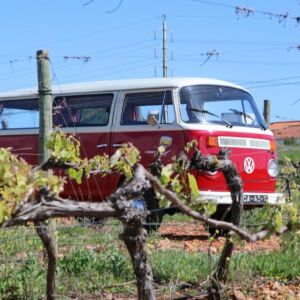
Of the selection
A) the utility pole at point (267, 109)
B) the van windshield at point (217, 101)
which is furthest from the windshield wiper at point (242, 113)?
the utility pole at point (267, 109)

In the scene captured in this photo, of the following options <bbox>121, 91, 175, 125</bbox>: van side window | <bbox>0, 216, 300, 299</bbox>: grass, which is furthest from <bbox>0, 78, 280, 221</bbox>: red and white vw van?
<bbox>0, 216, 300, 299</bbox>: grass

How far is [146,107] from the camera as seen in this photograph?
31.8 ft

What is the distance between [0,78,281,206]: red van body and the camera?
360 inches

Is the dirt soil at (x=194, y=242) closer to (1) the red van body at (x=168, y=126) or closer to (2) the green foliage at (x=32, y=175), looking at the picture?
(1) the red van body at (x=168, y=126)

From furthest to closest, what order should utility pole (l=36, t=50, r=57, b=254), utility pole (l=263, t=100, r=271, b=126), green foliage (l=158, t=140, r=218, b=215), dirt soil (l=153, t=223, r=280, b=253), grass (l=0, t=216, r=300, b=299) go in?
1. utility pole (l=263, t=100, r=271, b=126)
2. dirt soil (l=153, t=223, r=280, b=253)
3. utility pole (l=36, t=50, r=57, b=254)
4. grass (l=0, t=216, r=300, b=299)
5. green foliage (l=158, t=140, r=218, b=215)

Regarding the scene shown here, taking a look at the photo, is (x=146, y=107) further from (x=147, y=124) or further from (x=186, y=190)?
(x=186, y=190)

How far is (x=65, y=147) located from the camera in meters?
4.32

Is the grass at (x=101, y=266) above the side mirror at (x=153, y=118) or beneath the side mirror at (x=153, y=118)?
beneath

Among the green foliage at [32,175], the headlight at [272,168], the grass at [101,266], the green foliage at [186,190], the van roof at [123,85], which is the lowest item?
the grass at [101,266]

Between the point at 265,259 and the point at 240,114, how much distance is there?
3.61 meters

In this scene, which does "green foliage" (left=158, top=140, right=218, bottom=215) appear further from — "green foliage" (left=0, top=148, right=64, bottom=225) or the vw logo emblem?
the vw logo emblem

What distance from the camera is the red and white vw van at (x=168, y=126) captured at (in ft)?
30.0

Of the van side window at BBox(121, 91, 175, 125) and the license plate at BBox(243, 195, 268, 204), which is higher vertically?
the van side window at BBox(121, 91, 175, 125)

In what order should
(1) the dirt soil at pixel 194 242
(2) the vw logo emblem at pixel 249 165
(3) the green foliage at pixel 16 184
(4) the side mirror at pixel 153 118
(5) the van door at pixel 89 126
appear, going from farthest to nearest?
(5) the van door at pixel 89 126, (2) the vw logo emblem at pixel 249 165, (4) the side mirror at pixel 153 118, (1) the dirt soil at pixel 194 242, (3) the green foliage at pixel 16 184
